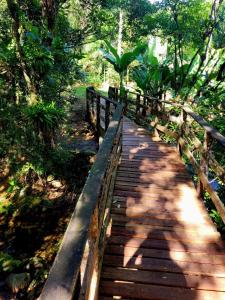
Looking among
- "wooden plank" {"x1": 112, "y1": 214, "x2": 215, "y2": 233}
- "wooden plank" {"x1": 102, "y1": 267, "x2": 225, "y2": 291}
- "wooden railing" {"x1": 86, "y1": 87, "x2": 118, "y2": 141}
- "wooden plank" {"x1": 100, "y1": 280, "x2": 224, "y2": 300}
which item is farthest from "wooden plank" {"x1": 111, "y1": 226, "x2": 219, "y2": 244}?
"wooden railing" {"x1": 86, "y1": 87, "x2": 118, "y2": 141}

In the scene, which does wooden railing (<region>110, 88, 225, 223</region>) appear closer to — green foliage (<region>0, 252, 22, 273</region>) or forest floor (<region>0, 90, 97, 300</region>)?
forest floor (<region>0, 90, 97, 300</region>)

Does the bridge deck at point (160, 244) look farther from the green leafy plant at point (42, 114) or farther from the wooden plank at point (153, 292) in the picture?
the green leafy plant at point (42, 114)

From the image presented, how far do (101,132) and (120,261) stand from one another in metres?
6.67

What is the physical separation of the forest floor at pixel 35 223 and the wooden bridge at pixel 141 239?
96.7 inches

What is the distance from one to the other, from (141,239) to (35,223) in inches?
173

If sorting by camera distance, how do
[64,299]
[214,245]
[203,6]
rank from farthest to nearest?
1. [203,6]
2. [214,245]
3. [64,299]

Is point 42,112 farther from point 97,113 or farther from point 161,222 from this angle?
point 161,222

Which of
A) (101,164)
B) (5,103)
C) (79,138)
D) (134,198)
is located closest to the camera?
(101,164)

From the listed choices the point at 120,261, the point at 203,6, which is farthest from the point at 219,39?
the point at 120,261

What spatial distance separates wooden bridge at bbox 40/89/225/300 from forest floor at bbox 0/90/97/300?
2.46 meters

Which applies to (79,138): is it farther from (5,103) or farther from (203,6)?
(203,6)

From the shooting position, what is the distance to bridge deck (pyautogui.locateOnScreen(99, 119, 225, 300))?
3203 mm

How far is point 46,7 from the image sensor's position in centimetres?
794

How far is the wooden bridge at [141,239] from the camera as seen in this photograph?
1.71 m
